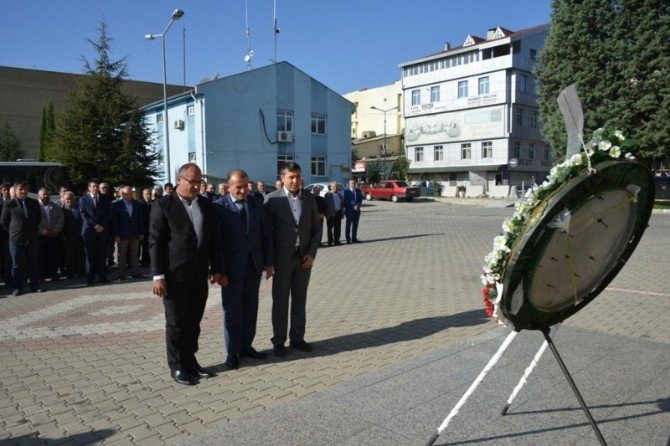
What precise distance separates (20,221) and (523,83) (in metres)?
51.9

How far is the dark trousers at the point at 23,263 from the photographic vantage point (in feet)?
29.7

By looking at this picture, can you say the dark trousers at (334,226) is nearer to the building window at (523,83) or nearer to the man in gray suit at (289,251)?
the man in gray suit at (289,251)

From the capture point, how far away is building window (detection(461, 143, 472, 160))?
182 ft

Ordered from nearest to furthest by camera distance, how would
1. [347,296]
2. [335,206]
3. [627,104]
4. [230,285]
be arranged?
[230,285] → [347,296] → [335,206] → [627,104]

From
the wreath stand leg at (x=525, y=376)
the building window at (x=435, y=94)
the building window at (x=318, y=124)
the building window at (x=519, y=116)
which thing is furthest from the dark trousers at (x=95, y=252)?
the building window at (x=435, y=94)

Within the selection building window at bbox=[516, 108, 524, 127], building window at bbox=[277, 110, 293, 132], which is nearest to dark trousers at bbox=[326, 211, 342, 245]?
building window at bbox=[277, 110, 293, 132]

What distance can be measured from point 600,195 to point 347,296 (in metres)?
5.76

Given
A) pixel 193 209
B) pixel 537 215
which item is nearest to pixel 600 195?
pixel 537 215

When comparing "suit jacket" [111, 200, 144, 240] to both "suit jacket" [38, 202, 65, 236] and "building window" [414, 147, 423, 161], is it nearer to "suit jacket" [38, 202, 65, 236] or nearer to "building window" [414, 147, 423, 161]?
"suit jacket" [38, 202, 65, 236]

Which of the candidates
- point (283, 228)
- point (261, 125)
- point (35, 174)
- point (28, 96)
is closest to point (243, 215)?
point (283, 228)

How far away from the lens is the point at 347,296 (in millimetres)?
8539

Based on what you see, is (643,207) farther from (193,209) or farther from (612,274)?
(193,209)

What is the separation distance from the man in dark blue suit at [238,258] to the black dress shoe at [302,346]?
1.49ft

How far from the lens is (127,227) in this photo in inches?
412
